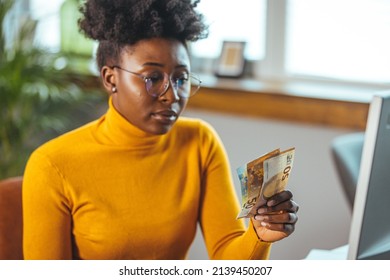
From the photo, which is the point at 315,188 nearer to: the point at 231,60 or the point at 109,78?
the point at 231,60

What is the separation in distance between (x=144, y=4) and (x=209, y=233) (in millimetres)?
524

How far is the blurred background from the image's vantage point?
8.36 ft

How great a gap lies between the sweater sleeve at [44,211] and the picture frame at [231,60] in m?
1.53

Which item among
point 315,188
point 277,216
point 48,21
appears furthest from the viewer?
point 48,21

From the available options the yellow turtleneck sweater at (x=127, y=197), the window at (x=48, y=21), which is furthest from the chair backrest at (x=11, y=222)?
the window at (x=48, y=21)

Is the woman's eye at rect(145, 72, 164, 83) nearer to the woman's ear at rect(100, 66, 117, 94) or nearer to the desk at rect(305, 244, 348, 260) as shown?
the woman's ear at rect(100, 66, 117, 94)

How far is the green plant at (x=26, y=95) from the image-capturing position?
9.12 ft

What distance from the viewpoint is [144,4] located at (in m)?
1.41

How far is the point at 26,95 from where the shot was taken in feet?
9.25

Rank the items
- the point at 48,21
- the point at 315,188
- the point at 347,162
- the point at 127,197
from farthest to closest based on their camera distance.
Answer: the point at 48,21 → the point at 315,188 → the point at 347,162 → the point at 127,197

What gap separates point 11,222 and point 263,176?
2.43ft

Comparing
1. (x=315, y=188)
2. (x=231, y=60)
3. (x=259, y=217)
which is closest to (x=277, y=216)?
(x=259, y=217)
